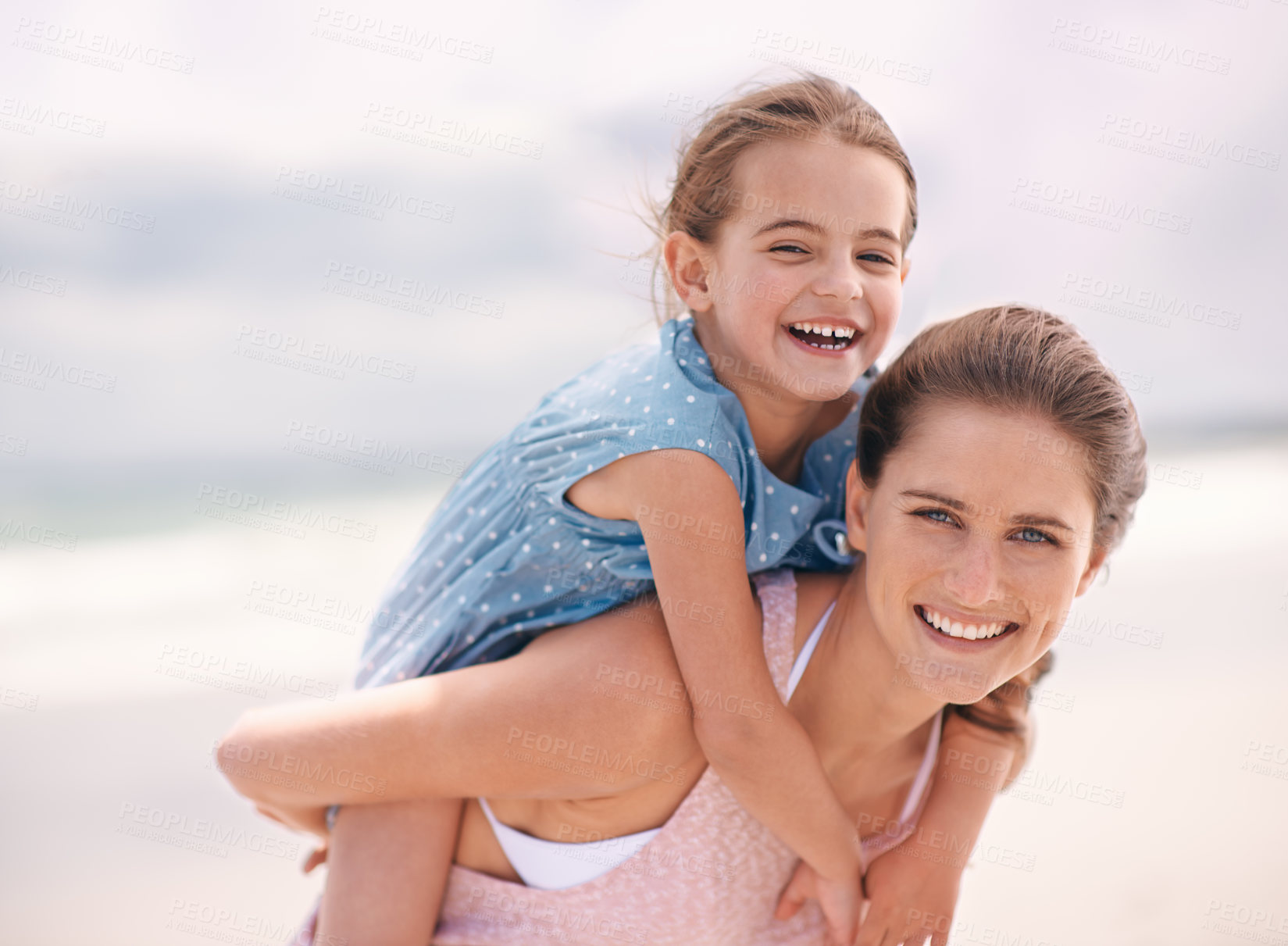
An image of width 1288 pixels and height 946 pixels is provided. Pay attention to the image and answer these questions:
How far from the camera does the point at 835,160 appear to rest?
203 centimetres

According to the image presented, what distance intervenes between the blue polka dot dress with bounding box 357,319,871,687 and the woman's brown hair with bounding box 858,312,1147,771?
279mm

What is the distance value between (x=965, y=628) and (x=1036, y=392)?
0.39m

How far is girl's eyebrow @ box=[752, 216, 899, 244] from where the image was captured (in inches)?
79.9

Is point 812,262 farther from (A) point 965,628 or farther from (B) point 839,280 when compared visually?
(A) point 965,628

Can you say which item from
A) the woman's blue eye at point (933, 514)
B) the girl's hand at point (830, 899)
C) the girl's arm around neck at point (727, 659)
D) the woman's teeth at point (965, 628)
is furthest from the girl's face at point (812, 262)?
the girl's hand at point (830, 899)

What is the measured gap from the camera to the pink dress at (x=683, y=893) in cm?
196

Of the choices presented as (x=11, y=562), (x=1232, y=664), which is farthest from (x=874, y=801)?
(x=11, y=562)

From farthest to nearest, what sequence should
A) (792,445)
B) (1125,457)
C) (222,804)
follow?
1. (222,804)
2. (792,445)
3. (1125,457)

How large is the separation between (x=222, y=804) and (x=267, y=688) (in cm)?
119

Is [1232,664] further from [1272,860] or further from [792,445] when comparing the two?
[792,445]

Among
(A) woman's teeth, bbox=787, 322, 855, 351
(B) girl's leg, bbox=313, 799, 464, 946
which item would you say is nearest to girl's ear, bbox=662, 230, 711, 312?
(A) woman's teeth, bbox=787, 322, 855, 351

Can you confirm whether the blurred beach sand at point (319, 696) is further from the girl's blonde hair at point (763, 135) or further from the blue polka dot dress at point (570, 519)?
the girl's blonde hair at point (763, 135)

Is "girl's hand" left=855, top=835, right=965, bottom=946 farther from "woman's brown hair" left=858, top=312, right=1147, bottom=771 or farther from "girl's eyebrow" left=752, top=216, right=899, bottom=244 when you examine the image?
"girl's eyebrow" left=752, top=216, right=899, bottom=244

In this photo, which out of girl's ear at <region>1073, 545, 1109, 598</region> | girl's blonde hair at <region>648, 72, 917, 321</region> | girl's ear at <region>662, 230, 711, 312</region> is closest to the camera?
girl's ear at <region>1073, 545, 1109, 598</region>
